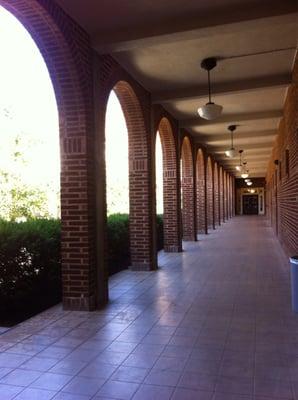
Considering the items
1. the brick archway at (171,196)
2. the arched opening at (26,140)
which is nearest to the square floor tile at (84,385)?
the arched opening at (26,140)

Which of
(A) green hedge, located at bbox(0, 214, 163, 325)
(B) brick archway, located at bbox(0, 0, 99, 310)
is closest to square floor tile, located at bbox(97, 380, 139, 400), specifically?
(B) brick archway, located at bbox(0, 0, 99, 310)

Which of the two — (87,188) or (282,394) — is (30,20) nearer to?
(87,188)

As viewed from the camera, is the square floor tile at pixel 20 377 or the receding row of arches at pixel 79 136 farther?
the receding row of arches at pixel 79 136

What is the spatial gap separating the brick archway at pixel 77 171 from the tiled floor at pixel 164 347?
40 centimetres

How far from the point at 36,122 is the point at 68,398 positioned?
1166cm

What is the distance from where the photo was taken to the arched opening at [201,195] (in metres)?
14.8

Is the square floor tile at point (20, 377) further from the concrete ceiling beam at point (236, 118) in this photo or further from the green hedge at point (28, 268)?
the concrete ceiling beam at point (236, 118)

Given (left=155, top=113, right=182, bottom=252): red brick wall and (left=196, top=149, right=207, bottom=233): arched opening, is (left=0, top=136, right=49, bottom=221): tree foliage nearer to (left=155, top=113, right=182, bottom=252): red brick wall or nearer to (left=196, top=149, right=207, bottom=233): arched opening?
(left=155, top=113, right=182, bottom=252): red brick wall

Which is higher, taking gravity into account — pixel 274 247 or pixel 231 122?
pixel 231 122

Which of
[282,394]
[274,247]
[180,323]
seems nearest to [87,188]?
[180,323]

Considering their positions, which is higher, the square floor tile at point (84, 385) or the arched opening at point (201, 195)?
the arched opening at point (201, 195)

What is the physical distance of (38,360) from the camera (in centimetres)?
351

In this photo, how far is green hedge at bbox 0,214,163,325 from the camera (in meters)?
4.99

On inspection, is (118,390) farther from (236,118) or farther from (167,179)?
(236,118)
